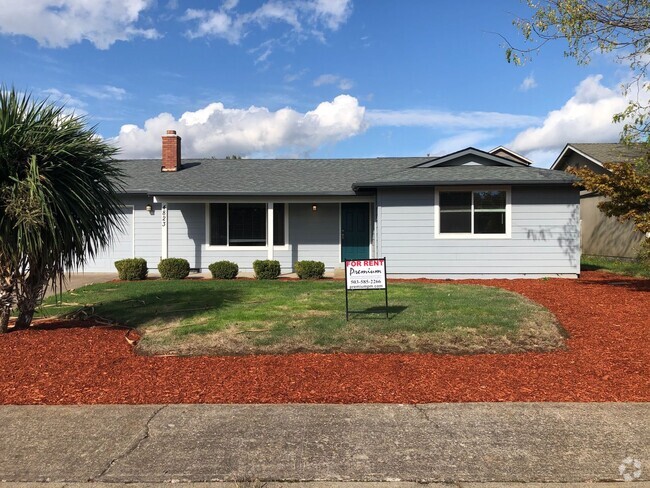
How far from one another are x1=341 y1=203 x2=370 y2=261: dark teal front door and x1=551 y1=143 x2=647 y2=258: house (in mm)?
8230

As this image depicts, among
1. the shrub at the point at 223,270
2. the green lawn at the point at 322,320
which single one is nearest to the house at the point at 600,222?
the green lawn at the point at 322,320

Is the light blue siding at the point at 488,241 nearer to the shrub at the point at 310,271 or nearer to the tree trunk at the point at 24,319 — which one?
the shrub at the point at 310,271

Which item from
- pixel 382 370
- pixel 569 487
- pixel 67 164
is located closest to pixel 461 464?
pixel 569 487

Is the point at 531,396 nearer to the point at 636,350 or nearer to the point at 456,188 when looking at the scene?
the point at 636,350

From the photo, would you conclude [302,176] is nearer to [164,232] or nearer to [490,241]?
[164,232]

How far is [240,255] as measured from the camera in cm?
1584

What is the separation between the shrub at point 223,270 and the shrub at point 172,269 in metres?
0.86

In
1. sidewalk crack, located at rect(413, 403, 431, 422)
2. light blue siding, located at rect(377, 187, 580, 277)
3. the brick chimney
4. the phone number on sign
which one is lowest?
sidewalk crack, located at rect(413, 403, 431, 422)

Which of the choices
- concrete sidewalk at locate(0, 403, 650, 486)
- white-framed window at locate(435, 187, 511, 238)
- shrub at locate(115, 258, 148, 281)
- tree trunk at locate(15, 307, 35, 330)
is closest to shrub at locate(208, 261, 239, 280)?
shrub at locate(115, 258, 148, 281)

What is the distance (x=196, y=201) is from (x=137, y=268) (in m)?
2.73

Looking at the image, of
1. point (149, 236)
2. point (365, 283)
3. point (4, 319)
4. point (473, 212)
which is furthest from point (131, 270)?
point (473, 212)

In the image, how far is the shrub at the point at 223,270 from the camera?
14.3 m

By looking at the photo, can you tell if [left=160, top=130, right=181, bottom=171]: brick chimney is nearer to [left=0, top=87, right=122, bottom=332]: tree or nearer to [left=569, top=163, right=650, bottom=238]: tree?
[left=0, top=87, right=122, bottom=332]: tree

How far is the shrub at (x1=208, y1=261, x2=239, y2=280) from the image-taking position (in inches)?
563
